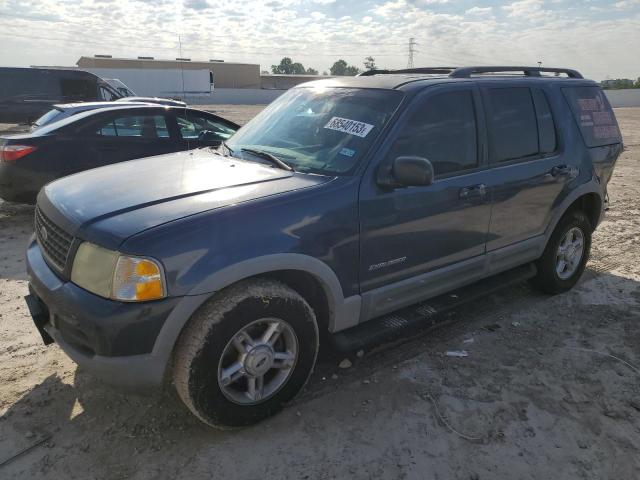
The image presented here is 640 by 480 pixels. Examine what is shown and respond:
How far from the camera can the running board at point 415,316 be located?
3.17 m

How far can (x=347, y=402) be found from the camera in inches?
123

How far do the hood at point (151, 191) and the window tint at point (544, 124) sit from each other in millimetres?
2214

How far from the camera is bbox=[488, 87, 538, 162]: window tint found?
12.5 feet

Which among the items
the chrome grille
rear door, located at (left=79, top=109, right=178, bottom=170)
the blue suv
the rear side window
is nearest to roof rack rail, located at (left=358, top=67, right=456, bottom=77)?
the blue suv

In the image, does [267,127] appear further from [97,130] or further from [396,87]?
[97,130]

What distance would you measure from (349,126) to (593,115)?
9.15 ft

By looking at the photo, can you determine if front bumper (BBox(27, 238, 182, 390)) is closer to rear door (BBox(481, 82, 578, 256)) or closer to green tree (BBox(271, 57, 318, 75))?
rear door (BBox(481, 82, 578, 256))

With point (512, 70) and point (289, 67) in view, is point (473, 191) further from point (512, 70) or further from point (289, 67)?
point (289, 67)

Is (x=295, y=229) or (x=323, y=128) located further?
(x=323, y=128)

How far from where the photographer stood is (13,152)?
252 inches

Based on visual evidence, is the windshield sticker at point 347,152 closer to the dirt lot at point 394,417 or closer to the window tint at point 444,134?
the window tint at point 444,134

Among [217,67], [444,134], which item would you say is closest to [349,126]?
[444,134]

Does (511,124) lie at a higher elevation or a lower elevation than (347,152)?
higher

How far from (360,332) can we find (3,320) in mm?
2882
